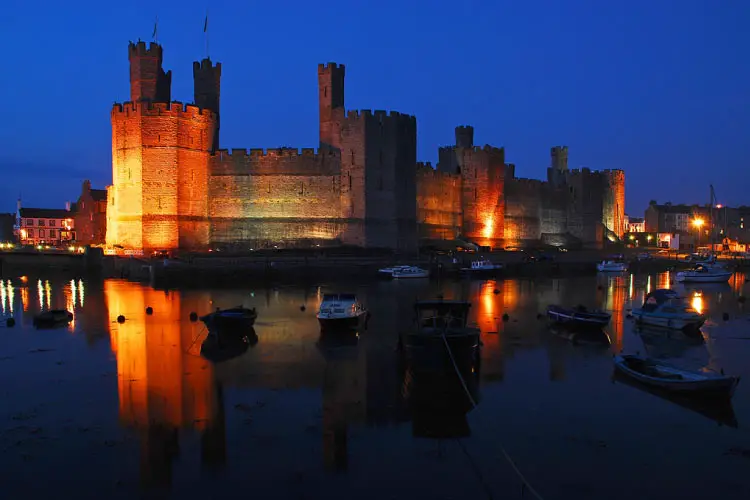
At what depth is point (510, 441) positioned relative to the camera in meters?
10.5

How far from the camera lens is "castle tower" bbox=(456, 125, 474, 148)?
5531cm

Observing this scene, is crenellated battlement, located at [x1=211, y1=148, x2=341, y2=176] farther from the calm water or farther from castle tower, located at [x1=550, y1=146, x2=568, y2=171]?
castle tower, located at [x1=550, y1=146, x2=568, y2=171]

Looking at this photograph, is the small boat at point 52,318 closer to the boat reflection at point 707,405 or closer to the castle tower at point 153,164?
the castle tower at point 153,164

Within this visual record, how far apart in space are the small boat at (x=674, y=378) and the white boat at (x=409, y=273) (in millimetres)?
24802

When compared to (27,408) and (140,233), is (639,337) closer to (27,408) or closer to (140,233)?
(27,408)

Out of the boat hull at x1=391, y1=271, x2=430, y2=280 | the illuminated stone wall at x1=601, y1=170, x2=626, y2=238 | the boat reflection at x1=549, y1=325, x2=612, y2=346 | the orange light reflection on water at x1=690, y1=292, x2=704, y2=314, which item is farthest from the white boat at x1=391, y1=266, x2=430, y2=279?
the illuminated stone wall at x1=601, y1=170, x2=626, y2=238

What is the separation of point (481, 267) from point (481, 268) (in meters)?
0.14

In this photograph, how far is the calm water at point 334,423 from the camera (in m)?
8.97

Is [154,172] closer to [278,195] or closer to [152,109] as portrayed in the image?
[152,109]

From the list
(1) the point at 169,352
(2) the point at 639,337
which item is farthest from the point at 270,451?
(2) the point at 639,337

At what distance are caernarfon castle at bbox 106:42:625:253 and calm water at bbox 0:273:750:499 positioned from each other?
1987 cm

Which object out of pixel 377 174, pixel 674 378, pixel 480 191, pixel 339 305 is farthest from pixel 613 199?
pixel 674 378

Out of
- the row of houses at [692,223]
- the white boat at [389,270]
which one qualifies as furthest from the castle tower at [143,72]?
the row of houses at [692,223]

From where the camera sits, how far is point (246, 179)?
42406 mm
